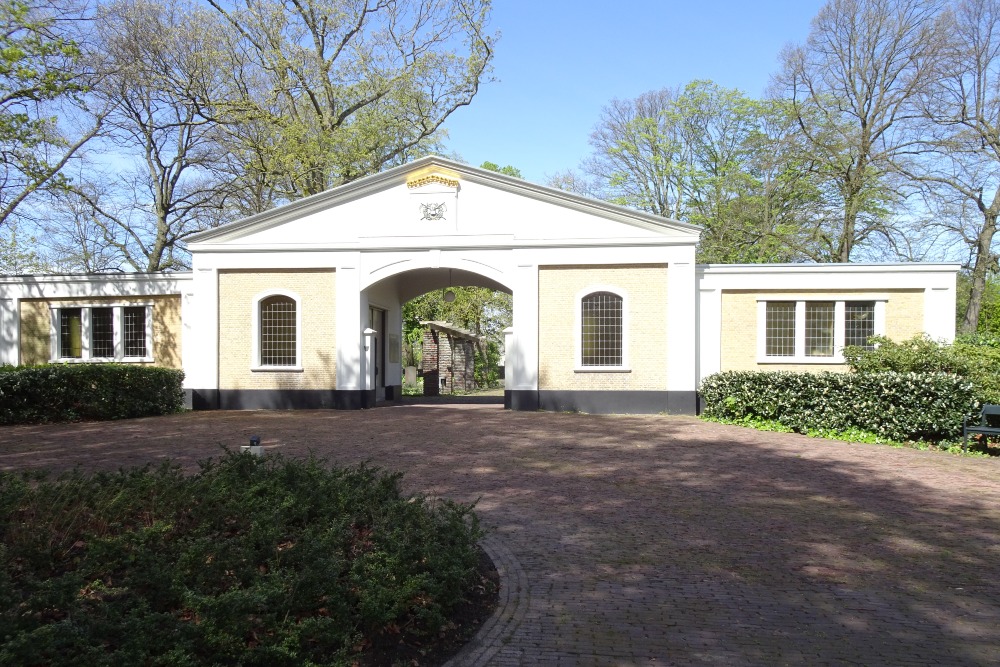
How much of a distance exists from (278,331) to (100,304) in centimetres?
556

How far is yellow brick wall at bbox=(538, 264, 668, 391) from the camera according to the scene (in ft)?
61.4

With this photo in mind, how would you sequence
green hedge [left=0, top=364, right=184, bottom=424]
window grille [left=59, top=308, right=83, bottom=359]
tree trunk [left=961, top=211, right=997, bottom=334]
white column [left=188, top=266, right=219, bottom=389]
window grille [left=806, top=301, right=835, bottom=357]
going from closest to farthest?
green hedge [left=0, top=364, right=184, bottom=424], window grille [left=806, top=301, right=835, bottom=357], white column [left=188, top=266, right=219, bottom=389], window grille [left=59, top=308, right=83, bottom=359], tree trunk [left=961, top=211, right=997, bottom=334]

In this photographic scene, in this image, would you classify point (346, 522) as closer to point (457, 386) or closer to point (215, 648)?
point (215, 648)

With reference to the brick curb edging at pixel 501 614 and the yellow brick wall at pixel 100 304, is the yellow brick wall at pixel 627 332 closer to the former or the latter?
the yellow brick wall at pixel 100 304

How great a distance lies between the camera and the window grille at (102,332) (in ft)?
68.7

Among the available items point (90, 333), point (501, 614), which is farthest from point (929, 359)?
point (90, 333)

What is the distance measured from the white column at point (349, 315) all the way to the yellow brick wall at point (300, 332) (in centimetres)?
19

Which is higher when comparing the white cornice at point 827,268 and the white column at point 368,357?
the white cornice at point 827,268

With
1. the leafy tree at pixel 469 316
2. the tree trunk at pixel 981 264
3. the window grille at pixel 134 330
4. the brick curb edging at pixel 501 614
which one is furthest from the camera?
the leafy tree at pixel 469 316

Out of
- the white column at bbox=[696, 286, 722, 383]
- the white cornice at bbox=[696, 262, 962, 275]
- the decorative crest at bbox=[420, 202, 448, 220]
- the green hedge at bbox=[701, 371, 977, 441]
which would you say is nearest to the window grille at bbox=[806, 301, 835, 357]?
the white cornice at bbox=[696, 262, 962, 275]

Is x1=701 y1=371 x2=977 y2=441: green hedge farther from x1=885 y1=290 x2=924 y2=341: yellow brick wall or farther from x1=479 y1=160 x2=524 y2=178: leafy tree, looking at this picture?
x1=479 y1=160 x2=524 y2=178: leafy tree

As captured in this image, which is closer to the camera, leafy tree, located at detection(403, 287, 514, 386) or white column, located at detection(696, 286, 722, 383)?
white column, located at detection(696, 286, 722, 383)

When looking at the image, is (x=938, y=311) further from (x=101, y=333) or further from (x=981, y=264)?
(x=101, y=333)

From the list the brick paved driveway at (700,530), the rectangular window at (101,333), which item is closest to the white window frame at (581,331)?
the brick paved driveway at (700,530)
